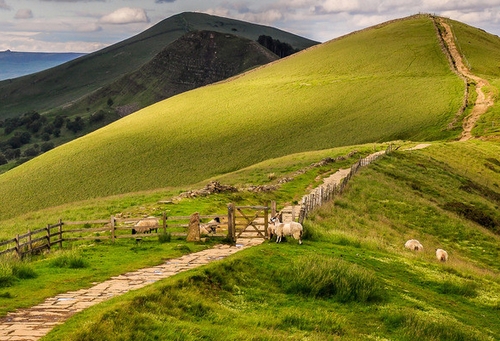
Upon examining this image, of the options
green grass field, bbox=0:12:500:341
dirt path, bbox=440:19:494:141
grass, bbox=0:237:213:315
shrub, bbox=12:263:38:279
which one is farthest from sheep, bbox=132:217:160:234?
dirt path, bbox=440:19:494:141

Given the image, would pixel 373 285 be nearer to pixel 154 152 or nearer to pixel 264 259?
pixel 264 259

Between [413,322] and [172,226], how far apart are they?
1414cm

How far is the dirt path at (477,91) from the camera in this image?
3637 inches

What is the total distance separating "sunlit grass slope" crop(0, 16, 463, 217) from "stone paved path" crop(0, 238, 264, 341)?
60158mm

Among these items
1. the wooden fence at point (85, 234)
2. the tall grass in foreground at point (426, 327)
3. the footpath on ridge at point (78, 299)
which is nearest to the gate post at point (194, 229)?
the wooden fence at point (85, 234)

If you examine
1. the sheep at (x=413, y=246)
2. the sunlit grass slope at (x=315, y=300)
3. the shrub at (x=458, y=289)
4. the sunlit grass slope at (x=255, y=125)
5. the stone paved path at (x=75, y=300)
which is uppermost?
the sunlit grass slope at (x=255, y=125)

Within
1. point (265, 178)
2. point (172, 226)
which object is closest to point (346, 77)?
point (265, 178)

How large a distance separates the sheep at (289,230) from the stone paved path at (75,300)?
8.63 feet

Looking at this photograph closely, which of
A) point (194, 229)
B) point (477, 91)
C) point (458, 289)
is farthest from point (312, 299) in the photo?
point (477, 91)

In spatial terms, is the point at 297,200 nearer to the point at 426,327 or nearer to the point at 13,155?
the point at 426,327

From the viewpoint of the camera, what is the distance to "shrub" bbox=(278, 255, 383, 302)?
18.3 metres

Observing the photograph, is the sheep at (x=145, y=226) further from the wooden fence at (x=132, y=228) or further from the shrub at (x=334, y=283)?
the shrub at (x=334, y=283)

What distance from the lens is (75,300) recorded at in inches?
654

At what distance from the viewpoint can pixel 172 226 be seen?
91.2ft
